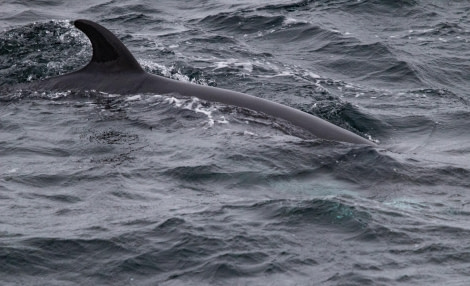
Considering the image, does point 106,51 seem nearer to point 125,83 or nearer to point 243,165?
point 125,83

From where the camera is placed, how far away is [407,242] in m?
10.6

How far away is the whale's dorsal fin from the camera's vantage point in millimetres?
15609

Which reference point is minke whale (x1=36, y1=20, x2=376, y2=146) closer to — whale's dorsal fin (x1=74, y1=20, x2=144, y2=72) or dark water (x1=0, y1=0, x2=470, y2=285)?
whale's dorsal fin (x1=74, y1=20, x2=144, y2=72)

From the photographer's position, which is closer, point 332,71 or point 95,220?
point 95,220

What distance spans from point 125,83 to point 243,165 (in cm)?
391

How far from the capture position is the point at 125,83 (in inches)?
642

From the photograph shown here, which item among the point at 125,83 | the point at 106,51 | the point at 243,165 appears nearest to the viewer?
the point at 243,165

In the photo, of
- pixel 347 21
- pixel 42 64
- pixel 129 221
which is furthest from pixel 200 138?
pixel 347 21

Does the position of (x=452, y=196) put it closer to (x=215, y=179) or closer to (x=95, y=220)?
(x=215, y=179)

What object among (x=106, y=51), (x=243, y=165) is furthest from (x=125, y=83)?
(x=243, y=165)

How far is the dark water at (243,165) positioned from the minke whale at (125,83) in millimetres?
250

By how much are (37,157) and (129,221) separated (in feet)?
11.1

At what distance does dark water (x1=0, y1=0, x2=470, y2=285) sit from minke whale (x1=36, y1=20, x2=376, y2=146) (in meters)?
0.25

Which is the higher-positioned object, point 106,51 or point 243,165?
point 106,51
